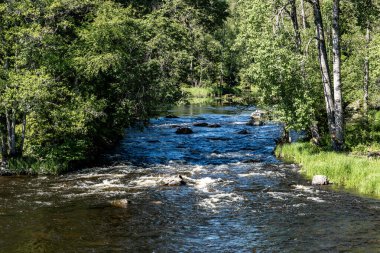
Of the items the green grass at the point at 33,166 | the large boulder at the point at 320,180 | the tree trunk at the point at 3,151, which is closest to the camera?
the large boulder at the point at 320,180

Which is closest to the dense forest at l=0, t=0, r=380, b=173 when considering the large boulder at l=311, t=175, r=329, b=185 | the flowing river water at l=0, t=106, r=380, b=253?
the flowing river water at l=0, t=106, r=380, b=253

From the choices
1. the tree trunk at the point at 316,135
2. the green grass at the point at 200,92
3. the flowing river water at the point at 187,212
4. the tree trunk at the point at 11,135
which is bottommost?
the flowing river water at the point at 187,212

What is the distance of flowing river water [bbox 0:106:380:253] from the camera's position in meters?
15.5

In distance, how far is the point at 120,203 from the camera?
20531mm

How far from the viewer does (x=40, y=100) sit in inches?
1039

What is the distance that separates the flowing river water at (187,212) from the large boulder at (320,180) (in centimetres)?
80

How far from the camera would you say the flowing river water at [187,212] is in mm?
15477

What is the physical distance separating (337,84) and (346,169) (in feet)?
21.3

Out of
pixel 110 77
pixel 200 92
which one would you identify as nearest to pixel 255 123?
pixel 110 77

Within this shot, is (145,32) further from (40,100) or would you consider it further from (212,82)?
(212,82)

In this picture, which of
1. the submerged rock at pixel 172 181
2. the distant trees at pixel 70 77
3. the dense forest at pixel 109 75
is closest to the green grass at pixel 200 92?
the distant trees at pixel 70 77

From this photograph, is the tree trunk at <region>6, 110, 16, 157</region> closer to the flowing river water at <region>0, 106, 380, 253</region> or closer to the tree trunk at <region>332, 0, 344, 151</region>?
the flowing river water at <region>0, 106, 380, 253</region>

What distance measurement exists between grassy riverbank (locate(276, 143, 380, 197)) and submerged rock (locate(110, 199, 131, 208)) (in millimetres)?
11246

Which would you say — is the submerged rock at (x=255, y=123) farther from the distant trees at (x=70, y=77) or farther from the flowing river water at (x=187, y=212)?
the flowing river water at (x=187, y=212)
